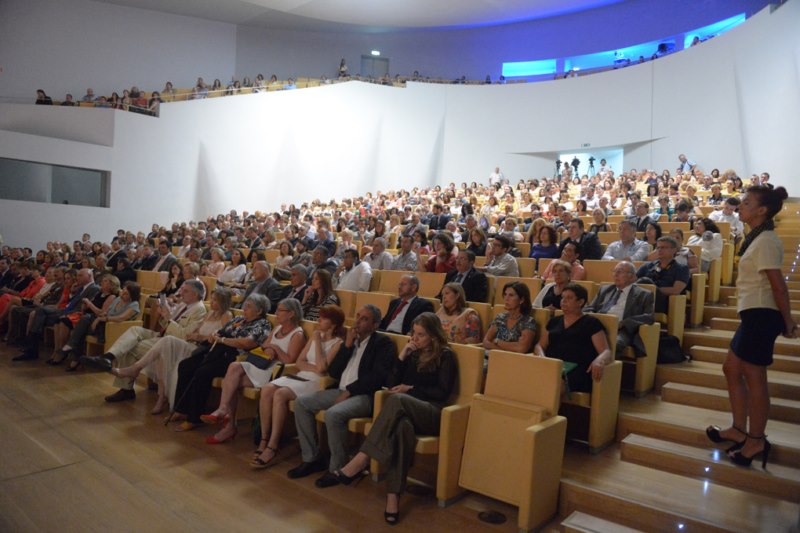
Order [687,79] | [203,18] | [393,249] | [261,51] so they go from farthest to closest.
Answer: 1. [261,51]
2. [203,18]
3. [687,79]
4. [393,249]

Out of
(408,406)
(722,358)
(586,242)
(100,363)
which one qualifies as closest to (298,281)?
(100,363)

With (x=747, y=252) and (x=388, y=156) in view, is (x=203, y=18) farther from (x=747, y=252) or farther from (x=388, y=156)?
(x=747, y=252)

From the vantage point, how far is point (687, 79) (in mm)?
11398

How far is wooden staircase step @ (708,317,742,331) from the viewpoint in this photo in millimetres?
3900

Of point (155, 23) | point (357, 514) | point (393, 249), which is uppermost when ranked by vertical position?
point (155, 23)

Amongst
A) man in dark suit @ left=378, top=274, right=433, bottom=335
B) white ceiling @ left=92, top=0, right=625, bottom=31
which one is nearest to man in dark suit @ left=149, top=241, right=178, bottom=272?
man in dark suit @ left=378, top=274, right=433, bottom=335

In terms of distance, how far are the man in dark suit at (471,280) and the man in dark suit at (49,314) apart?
3418mm

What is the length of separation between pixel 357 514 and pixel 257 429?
1033 mm

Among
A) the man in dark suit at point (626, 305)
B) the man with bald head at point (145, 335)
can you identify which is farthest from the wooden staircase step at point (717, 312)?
the man with bald head at point (145, 335)

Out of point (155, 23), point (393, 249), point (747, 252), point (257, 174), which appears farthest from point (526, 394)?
point (155, 23)

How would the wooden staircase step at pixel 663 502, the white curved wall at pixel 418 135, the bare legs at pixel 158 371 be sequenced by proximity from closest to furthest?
the wooden staircase step at pixel 663 502 < the bare legs at pixel 158 371 < the white curved wall at pixel 418 135

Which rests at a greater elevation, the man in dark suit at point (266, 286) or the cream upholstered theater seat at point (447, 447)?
the man in dark suit at point (266, 286)

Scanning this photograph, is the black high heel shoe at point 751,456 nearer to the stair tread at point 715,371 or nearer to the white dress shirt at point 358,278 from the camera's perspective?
the stair tread at point 715,371

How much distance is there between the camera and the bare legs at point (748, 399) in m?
2.21
